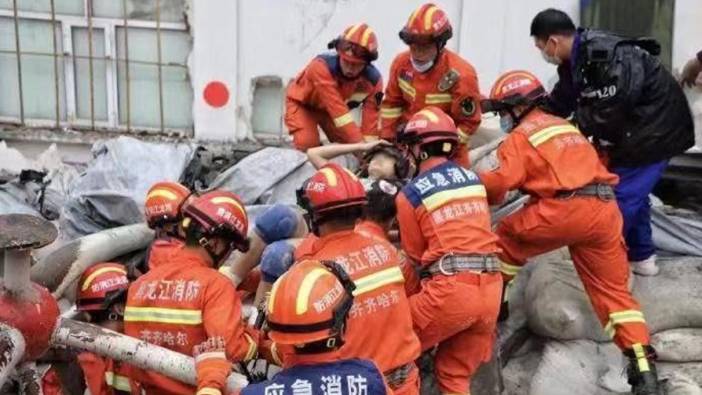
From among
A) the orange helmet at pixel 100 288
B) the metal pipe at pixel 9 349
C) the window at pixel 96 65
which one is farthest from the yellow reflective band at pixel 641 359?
the window at pixel 96 65

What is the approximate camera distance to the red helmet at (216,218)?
3.28m

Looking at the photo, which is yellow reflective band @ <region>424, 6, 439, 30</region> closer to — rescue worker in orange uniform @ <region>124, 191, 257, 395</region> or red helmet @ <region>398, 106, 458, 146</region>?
red helmet @ <region>398, 106, 458, 146</region>

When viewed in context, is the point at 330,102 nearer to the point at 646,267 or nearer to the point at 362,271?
the point at 646,267

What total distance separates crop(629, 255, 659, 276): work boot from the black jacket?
638mm

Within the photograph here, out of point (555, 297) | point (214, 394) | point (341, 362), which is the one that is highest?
point (341, 362)

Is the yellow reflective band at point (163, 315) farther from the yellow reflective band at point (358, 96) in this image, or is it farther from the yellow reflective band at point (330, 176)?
the yellow reflective band at point (358, 96)

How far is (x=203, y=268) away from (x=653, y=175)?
2.65 metres

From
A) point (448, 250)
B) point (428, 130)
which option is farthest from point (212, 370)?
point (428, 130)

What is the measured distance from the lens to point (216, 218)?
3.29 metres

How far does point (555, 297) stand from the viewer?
4.75 metres

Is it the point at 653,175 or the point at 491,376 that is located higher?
the point at 653,175

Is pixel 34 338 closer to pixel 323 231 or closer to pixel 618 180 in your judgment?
pixel 323 231

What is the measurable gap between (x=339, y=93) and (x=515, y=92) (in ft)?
4.92

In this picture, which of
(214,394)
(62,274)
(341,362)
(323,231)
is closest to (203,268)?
(323,231)
